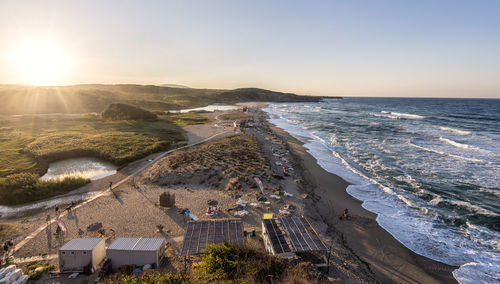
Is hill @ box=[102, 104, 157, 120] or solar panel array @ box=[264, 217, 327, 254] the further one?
hill @ box=[102, 104, 157, 120]

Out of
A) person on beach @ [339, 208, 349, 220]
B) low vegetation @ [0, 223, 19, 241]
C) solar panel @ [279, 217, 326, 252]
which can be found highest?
solar panel @ [279, 217, 326, 252]

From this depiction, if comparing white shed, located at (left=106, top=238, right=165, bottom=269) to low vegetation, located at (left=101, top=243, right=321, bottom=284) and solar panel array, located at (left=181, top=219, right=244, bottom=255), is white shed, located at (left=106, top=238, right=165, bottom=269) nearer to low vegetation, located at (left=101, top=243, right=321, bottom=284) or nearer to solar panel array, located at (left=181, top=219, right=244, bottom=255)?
low vegetation, located at (left=101, top=243, right=321, bottom=284)

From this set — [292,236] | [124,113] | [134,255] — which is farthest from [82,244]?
[124,113]

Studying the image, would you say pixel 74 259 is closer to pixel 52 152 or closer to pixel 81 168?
pixel 81 168

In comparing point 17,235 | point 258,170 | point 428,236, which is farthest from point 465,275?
point 17,235

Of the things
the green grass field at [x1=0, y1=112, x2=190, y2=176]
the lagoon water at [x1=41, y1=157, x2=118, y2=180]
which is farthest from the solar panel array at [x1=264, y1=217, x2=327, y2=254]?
the green grass field at [x1=0, y1=112, x2=190, y2=176]

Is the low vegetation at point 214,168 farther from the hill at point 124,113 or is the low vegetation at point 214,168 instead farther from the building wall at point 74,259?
the hill at point 124,113

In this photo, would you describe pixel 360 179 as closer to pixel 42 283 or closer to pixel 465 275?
pixel 465 275
